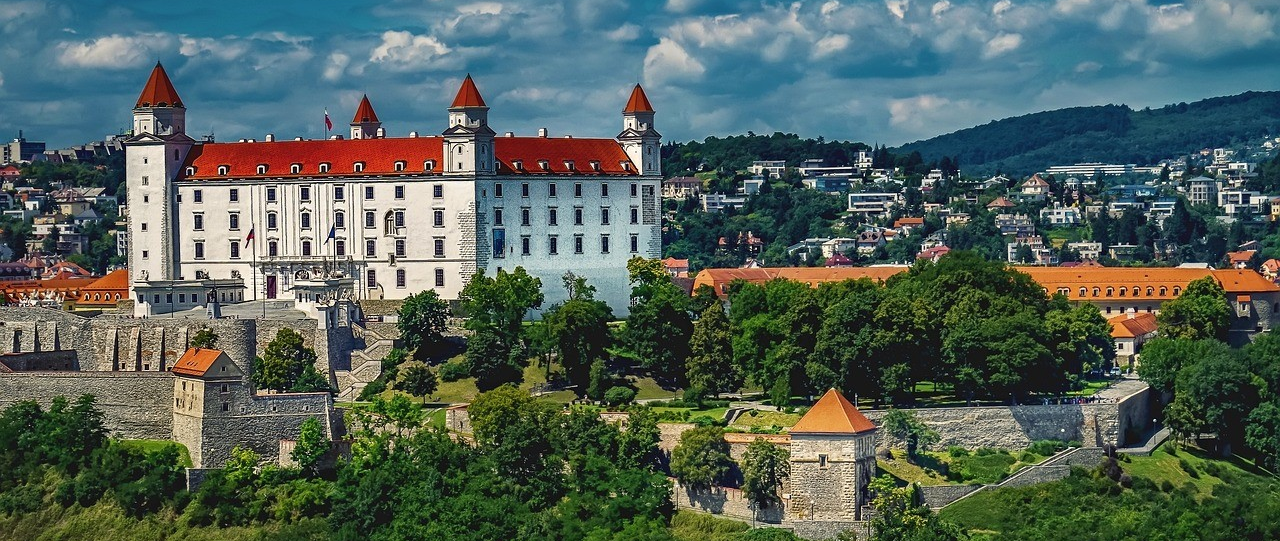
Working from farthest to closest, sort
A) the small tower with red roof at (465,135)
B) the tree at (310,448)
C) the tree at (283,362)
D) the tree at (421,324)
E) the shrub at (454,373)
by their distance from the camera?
the small tower with red roof at (465,135)
the tree at (421,324)
the shrub at (454,373)
the tree at (283,362)
the tree at (310,448)

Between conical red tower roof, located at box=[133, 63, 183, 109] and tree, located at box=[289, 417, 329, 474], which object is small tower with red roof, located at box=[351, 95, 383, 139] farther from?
tree, located at box=[289, 417, 329, 474]

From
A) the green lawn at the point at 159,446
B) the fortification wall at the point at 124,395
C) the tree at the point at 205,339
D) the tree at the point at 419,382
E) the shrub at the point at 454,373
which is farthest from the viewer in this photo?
the shrub at the point at 454,373

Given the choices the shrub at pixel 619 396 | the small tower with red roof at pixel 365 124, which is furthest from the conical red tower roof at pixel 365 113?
the shrub at pixel 619 396

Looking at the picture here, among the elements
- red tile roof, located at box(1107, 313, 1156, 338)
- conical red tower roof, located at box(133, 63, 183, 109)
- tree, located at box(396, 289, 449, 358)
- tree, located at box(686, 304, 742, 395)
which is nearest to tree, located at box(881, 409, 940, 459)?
tree, located at box(686, 304, 742, 395)

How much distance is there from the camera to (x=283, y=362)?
7462 centimetres

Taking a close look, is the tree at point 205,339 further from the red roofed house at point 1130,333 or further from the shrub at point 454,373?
the red roofed house at point 1130,333

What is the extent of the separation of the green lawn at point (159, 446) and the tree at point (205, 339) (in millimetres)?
4764

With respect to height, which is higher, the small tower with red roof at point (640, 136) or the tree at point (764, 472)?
the small tower with red roof at point (640, 136)

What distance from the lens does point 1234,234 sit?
601ft

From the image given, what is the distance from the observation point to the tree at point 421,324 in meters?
77.9

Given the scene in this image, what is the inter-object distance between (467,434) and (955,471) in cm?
1579

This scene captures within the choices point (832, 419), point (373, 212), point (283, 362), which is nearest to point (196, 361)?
point (283, 362)

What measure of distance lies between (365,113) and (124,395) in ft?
75.2

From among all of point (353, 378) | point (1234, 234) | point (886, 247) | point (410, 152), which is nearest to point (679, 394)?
point (353, 378)
